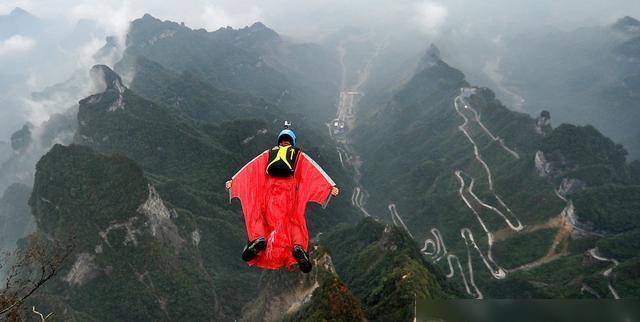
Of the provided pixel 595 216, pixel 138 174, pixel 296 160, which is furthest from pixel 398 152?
pixel 296 160

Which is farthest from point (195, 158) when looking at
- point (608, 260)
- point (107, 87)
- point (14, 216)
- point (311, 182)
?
point (311, 182)

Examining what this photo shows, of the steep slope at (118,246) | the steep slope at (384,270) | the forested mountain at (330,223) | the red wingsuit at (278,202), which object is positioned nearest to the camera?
the red wingsuit at (278,202)

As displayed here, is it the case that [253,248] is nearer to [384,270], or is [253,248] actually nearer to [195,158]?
[384,270]

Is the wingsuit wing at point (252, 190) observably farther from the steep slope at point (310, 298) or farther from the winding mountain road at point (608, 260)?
the winding mountain road at point (608, 260)

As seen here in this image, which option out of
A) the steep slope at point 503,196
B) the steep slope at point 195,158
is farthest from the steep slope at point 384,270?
the steep slope at point 503,196

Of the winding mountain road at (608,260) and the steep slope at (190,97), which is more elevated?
the winding mountain road at (608,260)
